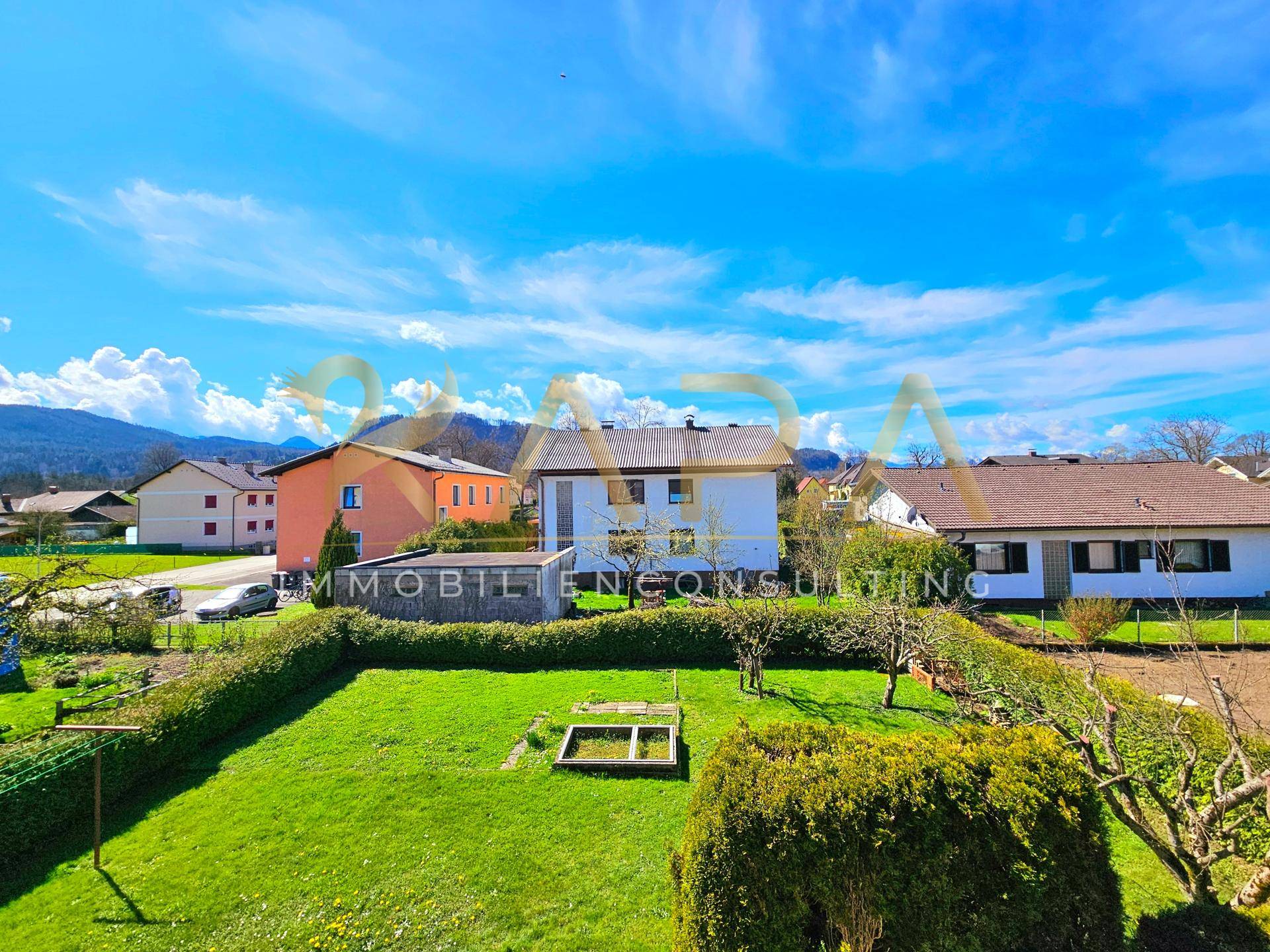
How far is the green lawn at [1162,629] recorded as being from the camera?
13.5 meters

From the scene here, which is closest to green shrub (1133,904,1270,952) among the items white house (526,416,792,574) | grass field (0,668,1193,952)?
grass field (0,668,1193,952)

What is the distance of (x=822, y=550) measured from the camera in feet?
63.6

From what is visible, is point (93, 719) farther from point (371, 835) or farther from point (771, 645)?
point (771, 645)

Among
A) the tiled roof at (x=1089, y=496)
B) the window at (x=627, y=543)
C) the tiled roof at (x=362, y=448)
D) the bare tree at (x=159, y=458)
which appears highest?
the bare tree at (x=159, y=458)

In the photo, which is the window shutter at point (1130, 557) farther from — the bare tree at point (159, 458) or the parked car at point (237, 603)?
the bare tree at point (159, 458)

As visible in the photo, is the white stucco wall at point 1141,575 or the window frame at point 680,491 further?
the window frame at point 680,491

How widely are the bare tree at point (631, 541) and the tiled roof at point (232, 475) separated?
26.8 meters

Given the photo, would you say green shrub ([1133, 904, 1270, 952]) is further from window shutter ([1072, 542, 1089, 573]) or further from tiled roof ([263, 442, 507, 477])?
tiled roof ([263, 442, 507, 477])

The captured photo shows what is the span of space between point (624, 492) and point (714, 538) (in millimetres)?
4760

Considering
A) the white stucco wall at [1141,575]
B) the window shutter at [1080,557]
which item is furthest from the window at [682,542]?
the window shutter at [1080,557]

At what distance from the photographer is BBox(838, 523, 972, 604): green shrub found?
1575cm

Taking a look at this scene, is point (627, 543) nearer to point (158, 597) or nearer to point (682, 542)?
point (682, 542)

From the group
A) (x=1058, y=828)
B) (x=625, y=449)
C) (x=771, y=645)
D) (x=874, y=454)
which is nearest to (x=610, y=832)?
(x=1058, y=828)

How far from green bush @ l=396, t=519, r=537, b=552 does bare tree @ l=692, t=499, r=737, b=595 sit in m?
8.24
